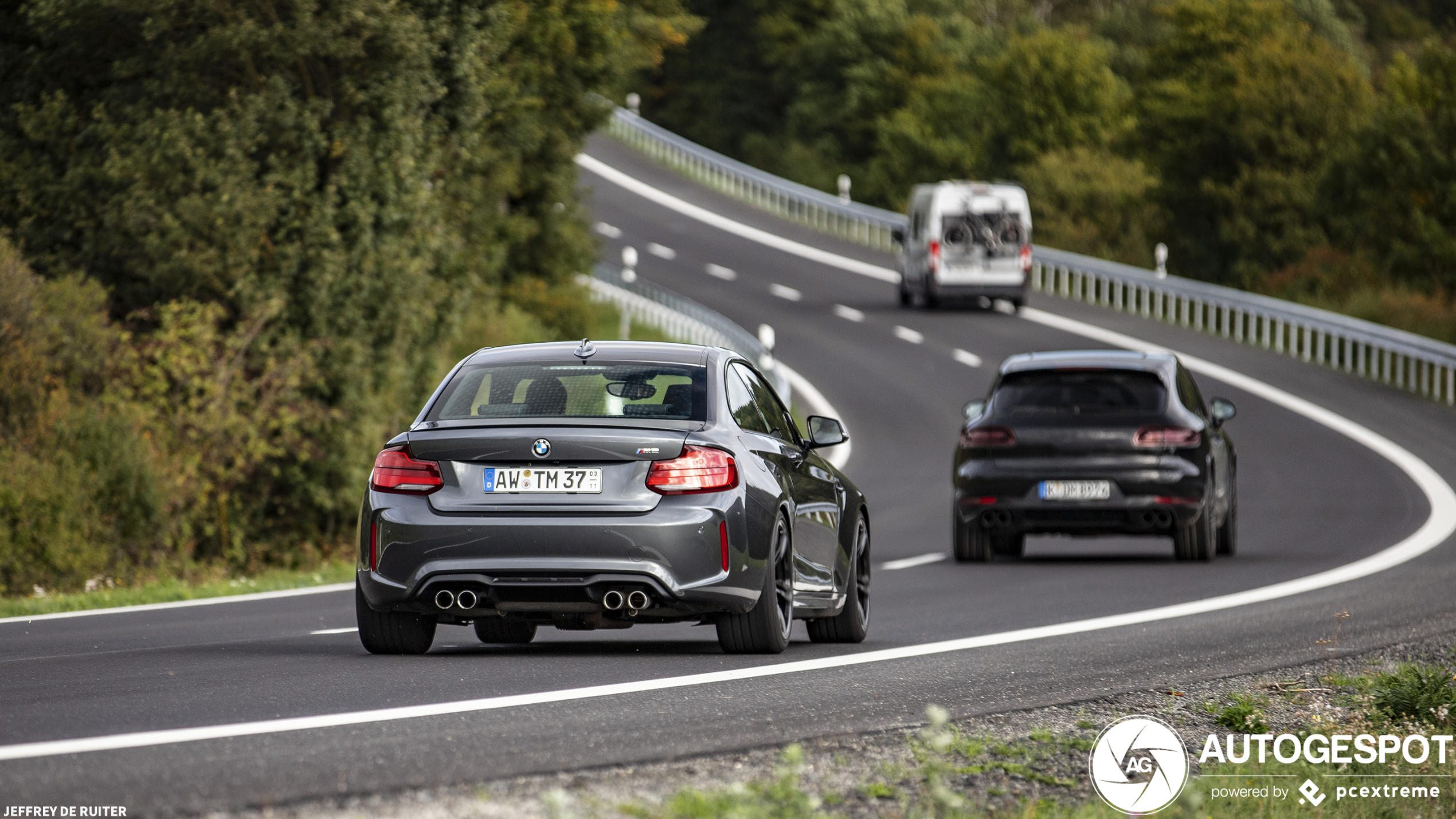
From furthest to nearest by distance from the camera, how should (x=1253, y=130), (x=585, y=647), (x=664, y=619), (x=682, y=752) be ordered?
(x=1253, y=130) < (x=585, y=647) < (x=664, y=619) < (x=682, y=752)

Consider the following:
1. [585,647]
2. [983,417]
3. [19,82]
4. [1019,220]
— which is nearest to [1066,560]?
[983,417]

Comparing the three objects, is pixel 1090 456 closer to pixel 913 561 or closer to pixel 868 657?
pixel 913 561

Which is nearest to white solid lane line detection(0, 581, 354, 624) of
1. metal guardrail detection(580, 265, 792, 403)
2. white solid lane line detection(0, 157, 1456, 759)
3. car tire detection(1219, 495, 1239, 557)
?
white solid lane line detection(0, 157, 1456, 759)

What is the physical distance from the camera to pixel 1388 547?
19.1 meters

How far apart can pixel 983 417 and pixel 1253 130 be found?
146 feet

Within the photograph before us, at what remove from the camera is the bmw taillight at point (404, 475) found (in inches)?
382

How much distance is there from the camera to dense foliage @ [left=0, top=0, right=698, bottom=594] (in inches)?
878

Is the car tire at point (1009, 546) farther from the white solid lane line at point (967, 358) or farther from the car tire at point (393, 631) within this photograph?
the white solid lane line at point (967, 358)

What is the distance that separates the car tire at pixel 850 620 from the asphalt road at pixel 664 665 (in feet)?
0.58

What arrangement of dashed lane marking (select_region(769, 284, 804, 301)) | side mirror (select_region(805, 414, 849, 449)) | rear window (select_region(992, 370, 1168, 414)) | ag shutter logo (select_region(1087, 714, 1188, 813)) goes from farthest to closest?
1. dashed lane marking (select_region(769, 284, 804, 301))
2. rear window (select_region(992, 370, 1168, 414))
3. side mirror (select_region(805, 414, 849, 449))
4. ag shutter logo (select_region(1087, 714, 1188, 813))

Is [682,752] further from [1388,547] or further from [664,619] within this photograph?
[1388,547]

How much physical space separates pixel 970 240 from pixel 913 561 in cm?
2635

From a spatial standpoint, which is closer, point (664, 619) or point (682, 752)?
point (682, 752)

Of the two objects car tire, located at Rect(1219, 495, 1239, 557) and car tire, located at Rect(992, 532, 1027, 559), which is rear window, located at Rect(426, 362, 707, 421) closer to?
car tire, located at Rect(992, 532, 1027, 559)
